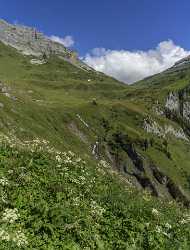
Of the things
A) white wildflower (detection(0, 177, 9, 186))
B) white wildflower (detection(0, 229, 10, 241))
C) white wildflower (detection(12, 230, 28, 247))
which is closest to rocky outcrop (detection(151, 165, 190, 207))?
white wildflower (detection(0, 177, 9, 186))

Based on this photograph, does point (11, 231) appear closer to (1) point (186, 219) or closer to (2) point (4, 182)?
(2) point (4, 182)

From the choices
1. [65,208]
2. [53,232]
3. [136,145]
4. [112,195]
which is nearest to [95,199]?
[112,195]

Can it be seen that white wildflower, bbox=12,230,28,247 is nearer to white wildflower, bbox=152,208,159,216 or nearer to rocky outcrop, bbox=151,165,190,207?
white wildflower, bbox=152,208,159,216

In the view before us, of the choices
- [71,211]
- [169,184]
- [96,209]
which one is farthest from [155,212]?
[169,184]

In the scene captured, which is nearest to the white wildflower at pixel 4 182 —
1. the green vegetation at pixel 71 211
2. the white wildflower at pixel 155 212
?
the green vegetation at pixel 71 211

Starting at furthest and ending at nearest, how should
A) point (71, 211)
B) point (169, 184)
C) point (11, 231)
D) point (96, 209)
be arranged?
1. point (169, 184)
2. point (96, 209)
3. point (71, 211)
4. point (11, 231)

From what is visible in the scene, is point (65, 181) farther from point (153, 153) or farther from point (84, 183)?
point (153, 153)

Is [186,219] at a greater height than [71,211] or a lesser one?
lesser

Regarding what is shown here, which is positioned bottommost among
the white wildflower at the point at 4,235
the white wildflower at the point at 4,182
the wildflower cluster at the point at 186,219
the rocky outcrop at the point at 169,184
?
the rocky outcrop at the point at 169,184

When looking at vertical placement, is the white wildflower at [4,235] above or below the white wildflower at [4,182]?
below

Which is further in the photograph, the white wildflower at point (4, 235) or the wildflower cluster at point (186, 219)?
the wildflower cluster at point (186, 219)

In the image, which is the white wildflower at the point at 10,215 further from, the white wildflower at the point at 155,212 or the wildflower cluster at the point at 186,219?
the wildflower cluster at the point at 186,219

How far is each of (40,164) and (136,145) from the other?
5595 inches

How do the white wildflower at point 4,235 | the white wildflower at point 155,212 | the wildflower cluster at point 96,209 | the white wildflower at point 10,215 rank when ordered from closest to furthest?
1. the white wildflower at point 4,235
2. the white wildflower at point 10,215
3. the wildflower cluster at point 96,209
4. the white wildflower at point 155,212
